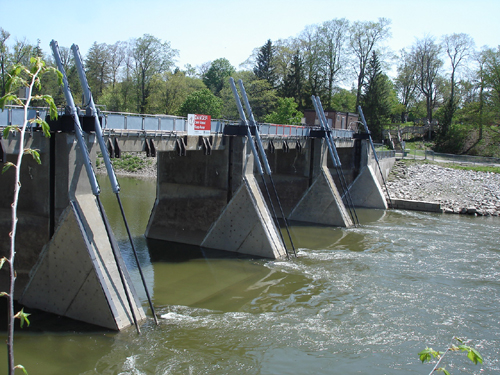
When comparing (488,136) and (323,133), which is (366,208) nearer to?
(323,133)

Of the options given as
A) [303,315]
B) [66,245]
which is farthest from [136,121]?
[303,315]

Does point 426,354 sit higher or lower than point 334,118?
lower

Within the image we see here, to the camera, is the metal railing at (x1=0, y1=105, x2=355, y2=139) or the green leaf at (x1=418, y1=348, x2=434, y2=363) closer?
the green leaf at (x1=418, y1=348, x2=434, y2=363)

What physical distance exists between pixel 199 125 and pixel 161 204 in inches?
243

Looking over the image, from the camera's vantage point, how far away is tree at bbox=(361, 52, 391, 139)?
66625 mm

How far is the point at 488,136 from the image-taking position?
61.7 m

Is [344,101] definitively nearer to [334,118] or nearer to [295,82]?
[295,82]

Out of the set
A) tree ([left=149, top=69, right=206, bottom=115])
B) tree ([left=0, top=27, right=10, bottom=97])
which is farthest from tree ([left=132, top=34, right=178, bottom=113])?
tree ([left=0, top=27, right=10, bottom=97])

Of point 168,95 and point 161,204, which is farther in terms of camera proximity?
point 168,95

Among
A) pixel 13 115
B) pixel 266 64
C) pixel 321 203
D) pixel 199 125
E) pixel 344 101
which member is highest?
pixel 266 64

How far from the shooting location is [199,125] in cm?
2322

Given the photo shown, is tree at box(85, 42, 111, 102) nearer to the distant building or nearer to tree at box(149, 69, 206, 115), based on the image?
tree at box(149, 69, 206, 115)

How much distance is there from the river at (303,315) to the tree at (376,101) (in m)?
40.6

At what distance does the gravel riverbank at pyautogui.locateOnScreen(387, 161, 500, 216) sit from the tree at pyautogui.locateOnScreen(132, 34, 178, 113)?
3478 cm
